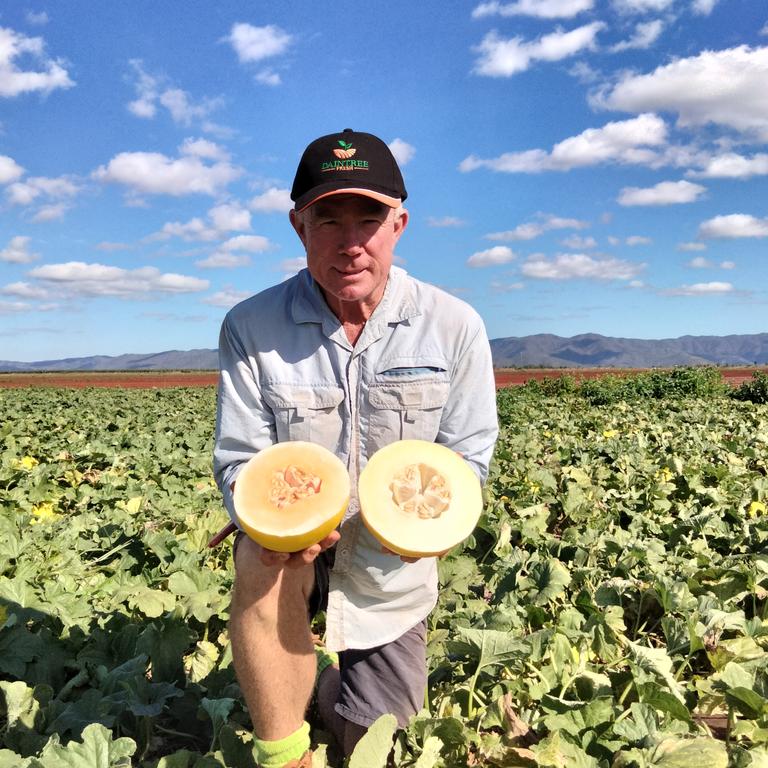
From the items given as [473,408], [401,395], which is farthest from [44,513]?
[473,408]

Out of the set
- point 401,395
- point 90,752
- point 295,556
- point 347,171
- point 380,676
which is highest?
point 347,171

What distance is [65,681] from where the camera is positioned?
9.06 feet

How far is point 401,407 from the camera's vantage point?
7.82 ft

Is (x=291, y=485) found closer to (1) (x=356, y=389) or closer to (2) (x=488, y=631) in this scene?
(1) (x=356, y=389)

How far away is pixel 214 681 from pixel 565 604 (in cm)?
148

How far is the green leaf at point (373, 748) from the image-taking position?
5.82ft

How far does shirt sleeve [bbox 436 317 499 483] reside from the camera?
242 cm

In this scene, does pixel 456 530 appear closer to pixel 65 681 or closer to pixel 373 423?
pixel 373 423

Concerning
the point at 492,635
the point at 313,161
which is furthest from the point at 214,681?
the point at 313,161

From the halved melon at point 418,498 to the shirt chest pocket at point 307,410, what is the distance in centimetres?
32

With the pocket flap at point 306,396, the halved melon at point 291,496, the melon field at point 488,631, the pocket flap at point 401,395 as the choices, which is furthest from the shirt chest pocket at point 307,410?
the melon field at point 488,631

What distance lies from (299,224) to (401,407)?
2.22 ft

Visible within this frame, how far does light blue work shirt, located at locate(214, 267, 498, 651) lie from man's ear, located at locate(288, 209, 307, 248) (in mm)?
163

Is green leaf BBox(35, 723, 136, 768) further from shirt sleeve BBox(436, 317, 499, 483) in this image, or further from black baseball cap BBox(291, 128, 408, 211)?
black baseball cap BBox(291, 128, 408, 211)
